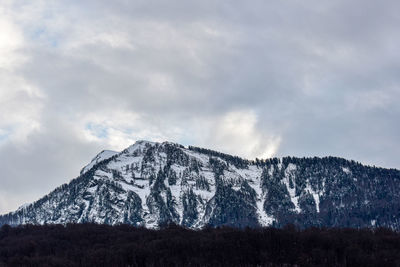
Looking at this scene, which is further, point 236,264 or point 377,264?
point 236,264

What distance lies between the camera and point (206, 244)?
557 feet

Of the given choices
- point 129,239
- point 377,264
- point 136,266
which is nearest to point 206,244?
point 136,266

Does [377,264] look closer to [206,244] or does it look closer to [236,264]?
[236,264]

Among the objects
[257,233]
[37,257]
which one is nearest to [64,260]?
[37,257]

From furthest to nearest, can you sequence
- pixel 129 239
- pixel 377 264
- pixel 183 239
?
1. pixel 129 239
2. pixel 183 239
3. pixel 377 264

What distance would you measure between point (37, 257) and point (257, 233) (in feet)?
236

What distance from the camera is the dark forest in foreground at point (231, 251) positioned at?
→ 155m

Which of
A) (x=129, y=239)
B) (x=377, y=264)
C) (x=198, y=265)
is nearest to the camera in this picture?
(x=377, y=264)

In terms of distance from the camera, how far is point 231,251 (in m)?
166

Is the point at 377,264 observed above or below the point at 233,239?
below

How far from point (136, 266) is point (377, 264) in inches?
2688

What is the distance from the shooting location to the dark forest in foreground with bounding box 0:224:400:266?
155 metres

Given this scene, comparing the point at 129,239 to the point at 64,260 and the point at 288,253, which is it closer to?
the point at 64,260

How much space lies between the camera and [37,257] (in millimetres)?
165750
